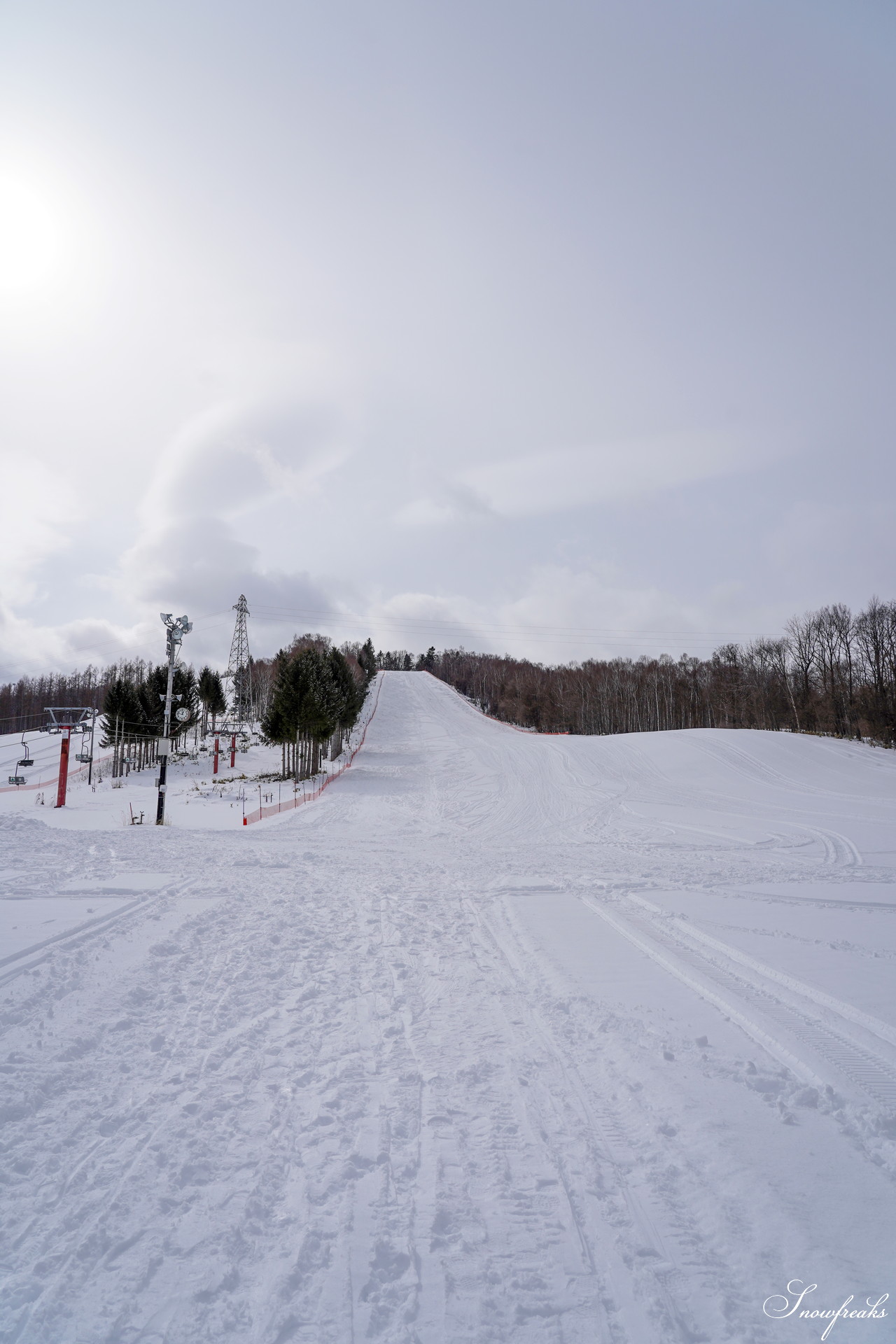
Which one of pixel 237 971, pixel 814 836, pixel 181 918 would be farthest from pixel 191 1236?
pixel 814 836

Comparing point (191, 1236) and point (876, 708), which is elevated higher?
point (876, 708)

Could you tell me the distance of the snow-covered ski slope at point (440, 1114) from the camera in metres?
2.71

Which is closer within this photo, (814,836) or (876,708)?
(814,836)

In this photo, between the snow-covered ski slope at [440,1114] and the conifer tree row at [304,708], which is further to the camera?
the conifer tree row at [304,708]

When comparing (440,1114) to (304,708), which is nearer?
(440,1114)

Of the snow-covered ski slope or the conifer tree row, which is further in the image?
the conifer tree row

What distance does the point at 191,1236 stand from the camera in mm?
3002

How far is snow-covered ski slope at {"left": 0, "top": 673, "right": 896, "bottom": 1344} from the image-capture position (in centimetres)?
271

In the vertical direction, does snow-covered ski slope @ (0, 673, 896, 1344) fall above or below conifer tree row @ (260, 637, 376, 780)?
below

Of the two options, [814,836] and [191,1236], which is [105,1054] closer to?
[191,1236]

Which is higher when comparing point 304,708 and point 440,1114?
point 304,708

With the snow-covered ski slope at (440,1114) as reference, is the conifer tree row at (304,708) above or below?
above

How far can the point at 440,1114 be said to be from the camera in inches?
160

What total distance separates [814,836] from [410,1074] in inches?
672
